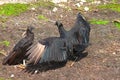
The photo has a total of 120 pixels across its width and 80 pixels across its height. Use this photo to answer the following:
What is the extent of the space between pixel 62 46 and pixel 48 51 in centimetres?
43

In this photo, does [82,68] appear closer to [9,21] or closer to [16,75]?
[16,75]

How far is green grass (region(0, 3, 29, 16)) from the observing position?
45.8ft

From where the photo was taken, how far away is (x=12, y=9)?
46.4ft

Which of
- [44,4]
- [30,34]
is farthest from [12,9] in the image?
[30,34]

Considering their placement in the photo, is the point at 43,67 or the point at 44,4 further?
the point at 44,4

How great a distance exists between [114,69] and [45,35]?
251 cm

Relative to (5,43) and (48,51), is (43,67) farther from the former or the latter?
(5,43)

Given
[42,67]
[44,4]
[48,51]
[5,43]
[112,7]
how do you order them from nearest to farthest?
[48,51] < [42,67] < [5,43] < [44,4] < [112,7]

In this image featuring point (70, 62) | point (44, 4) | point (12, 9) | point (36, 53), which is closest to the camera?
point (36, 53)

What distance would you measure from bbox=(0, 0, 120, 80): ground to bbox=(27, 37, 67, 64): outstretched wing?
1.17 feet

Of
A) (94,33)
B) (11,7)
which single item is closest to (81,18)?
(94,33)

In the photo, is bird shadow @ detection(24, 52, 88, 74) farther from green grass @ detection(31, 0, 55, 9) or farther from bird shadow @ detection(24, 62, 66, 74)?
green grass @ detection(31, 0, 55, 9)

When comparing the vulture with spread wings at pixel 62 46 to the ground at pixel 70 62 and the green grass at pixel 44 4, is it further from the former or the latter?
the green grass at pixel 44 4

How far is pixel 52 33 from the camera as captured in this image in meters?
12.7
